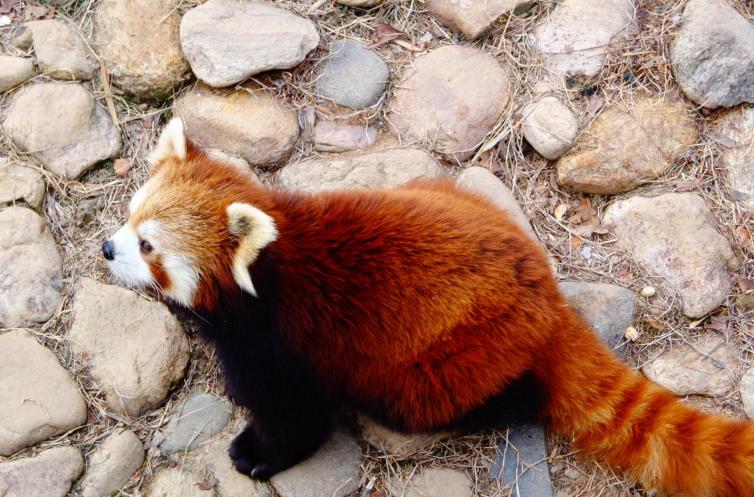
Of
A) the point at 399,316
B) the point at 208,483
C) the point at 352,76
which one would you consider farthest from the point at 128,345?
the point at 352,76

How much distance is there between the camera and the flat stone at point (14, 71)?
377 centimetres

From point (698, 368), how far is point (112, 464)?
2.61m

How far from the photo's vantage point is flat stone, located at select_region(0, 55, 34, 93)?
377cm

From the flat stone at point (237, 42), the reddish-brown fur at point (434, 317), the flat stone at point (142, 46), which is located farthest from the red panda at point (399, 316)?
the flat stone at point (142, 46)

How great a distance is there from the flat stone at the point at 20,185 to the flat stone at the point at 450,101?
5.99ft

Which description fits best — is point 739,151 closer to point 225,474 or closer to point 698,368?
point 698,368

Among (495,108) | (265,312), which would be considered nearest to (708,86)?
(495,108)

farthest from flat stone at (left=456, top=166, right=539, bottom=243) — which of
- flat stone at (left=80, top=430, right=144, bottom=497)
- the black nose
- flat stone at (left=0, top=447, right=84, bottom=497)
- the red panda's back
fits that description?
flat stone at (left=0, top=447, right=84, bottom=497)

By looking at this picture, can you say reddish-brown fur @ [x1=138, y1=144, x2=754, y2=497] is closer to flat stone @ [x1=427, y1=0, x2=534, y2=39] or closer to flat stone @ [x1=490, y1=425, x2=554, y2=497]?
flat stone @ [x1=490, y1=425, x2=554, y2=497]

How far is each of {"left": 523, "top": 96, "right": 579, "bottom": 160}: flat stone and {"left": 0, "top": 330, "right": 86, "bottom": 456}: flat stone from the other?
253 centimetres

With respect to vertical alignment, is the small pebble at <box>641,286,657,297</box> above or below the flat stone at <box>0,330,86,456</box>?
above

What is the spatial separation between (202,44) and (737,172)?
2.78m

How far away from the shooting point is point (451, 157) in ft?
12.6

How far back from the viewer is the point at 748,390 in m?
3.18
